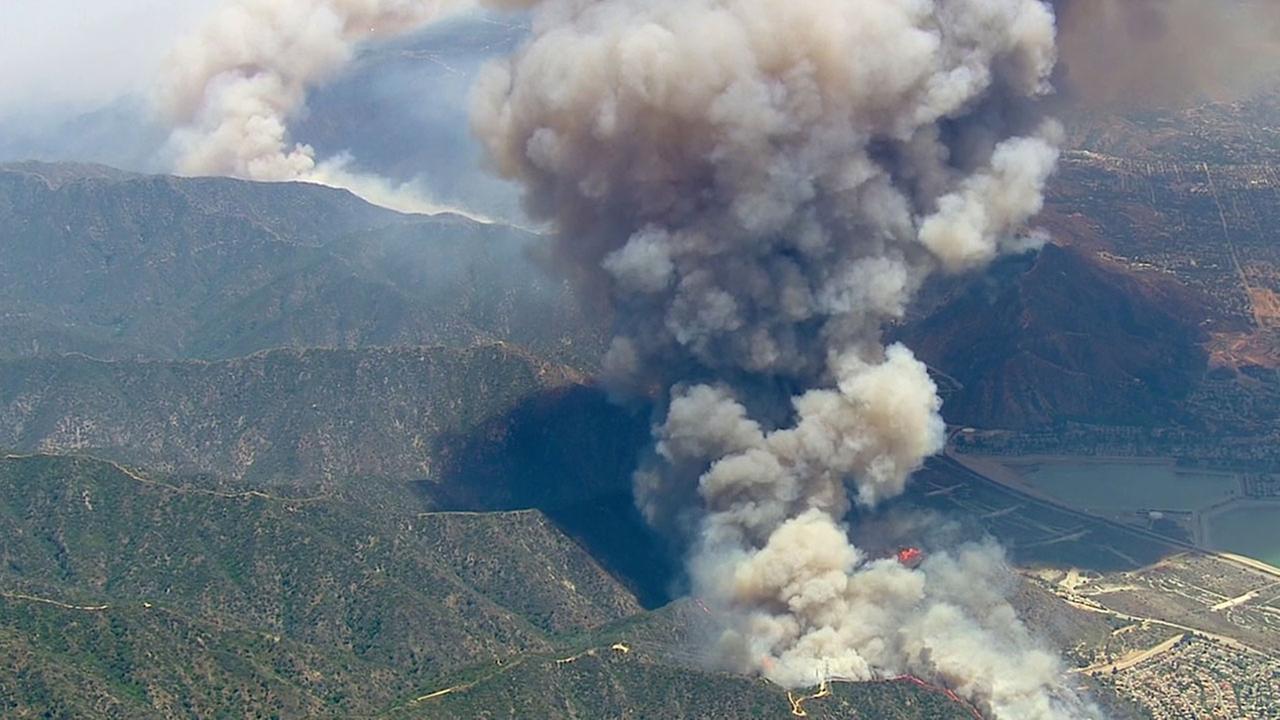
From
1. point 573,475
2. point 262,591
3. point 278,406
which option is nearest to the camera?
point 262,591

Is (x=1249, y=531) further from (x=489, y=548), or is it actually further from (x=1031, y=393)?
(x=489, y=548)

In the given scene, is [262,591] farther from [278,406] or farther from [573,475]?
[278,406]

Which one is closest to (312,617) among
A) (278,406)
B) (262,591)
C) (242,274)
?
(262,591)

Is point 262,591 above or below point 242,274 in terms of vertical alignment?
below

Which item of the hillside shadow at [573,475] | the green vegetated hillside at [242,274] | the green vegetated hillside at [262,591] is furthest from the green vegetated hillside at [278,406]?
the green vegetated hillside at [262,591]

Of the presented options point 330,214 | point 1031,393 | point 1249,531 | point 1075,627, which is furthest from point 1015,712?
point 330,214
